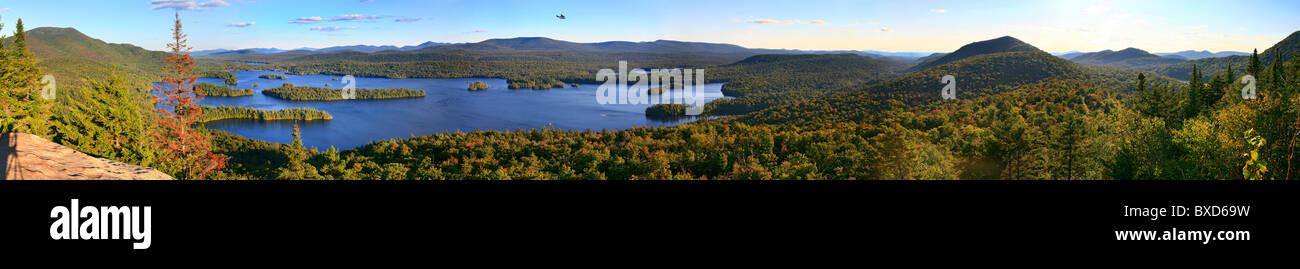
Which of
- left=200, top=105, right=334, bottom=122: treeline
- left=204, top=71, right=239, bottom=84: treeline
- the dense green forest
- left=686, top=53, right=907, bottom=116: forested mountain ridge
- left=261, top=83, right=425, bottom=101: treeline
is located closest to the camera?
the dense green forest

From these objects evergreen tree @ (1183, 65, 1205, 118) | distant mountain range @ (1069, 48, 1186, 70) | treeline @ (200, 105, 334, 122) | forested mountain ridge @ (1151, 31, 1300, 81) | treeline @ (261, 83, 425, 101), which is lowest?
treeline @ (200, 105, 334, 122)

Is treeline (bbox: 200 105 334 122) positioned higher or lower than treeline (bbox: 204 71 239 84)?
lower

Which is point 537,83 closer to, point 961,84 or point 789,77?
point 789,77

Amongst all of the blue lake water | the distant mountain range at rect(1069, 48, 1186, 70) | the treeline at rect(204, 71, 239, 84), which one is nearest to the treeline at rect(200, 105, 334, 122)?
the blue lake water

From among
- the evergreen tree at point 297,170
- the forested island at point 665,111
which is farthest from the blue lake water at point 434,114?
the evergreen tree at point 297,170

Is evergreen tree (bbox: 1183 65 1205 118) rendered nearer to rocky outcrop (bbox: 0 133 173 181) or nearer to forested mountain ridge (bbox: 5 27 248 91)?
rocky outcrop (bbox: 0 133 173 181)

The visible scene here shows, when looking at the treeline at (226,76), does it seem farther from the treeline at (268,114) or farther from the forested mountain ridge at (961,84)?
the forested mountain ridge at (961,84)

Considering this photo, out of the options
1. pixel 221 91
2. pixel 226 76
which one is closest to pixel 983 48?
pixel 221 91
